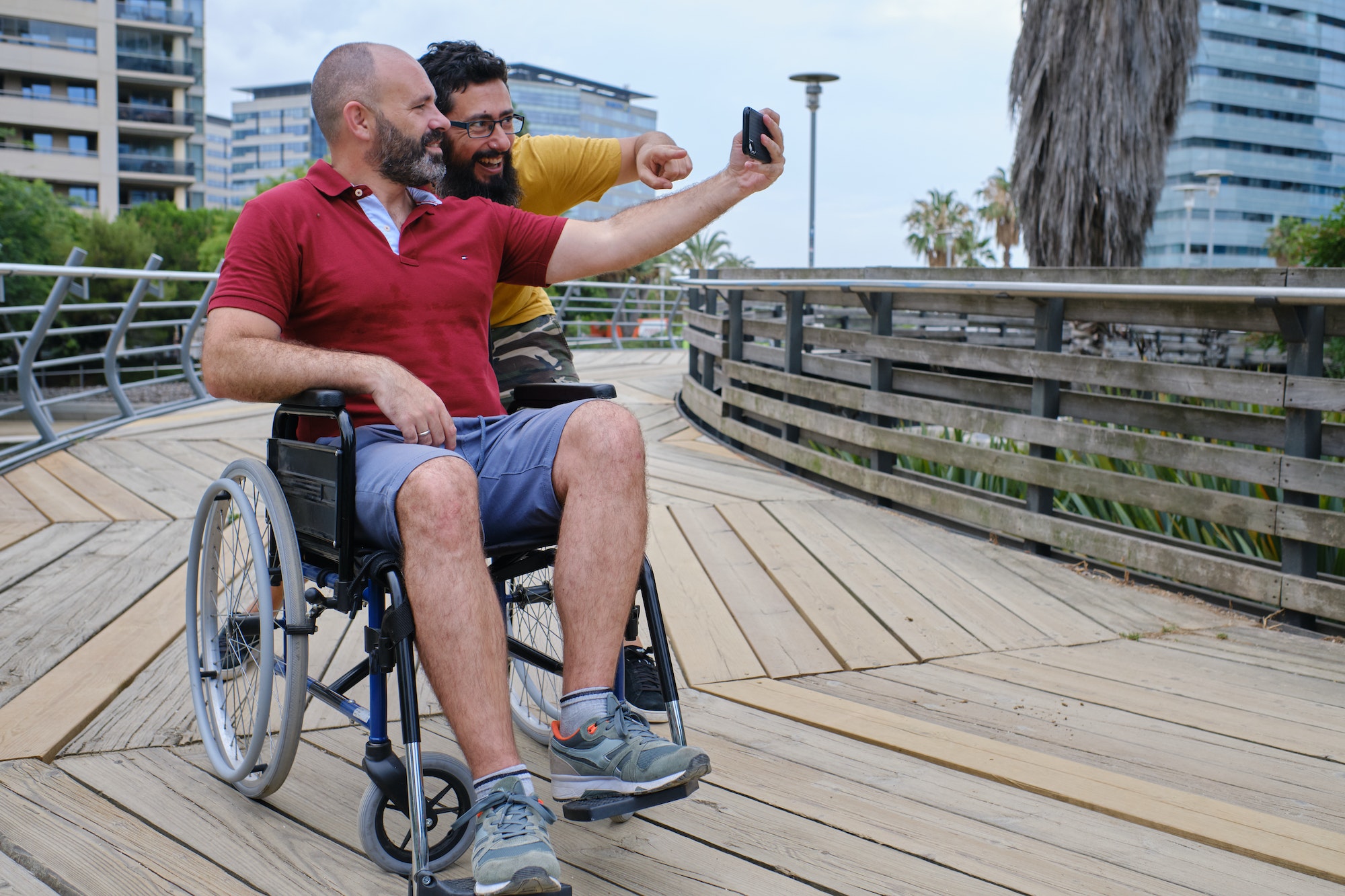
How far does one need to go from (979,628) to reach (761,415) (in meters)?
2.54

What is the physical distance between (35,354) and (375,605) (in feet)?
13.5

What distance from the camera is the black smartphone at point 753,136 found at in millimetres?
2000

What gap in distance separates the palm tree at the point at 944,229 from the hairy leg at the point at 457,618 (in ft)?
183

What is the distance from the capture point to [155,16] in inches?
2158

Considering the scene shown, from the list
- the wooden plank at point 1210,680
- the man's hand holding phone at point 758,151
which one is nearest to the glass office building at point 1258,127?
the wooden plank at point 1210,680

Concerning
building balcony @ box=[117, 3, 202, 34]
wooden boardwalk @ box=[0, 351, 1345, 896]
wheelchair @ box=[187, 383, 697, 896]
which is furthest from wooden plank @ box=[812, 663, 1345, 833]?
building balcony @ box=[117, 3, 202, 34]

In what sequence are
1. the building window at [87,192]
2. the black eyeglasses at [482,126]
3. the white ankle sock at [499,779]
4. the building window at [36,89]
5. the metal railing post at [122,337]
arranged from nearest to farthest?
the white ankle sock at [499,779] < the black eyeglasses at [482,126] < the metal railing post at [122,337] < the building window at [36,89] < the building window at [87,192]

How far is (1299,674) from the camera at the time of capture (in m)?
2.51

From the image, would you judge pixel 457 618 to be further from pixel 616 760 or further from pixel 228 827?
pixel 228 827

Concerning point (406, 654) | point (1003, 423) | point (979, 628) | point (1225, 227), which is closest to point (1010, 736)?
point (979, 628)

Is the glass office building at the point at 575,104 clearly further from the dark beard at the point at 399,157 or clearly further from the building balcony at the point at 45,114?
the dark beard at the point at 399,157

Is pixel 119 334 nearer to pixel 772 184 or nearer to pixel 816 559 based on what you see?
pixel 816 559

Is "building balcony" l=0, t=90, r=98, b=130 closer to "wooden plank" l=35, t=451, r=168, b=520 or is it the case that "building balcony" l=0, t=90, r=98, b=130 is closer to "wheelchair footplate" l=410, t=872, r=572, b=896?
"wooden plank" l=35, t=451, r=168, b=520

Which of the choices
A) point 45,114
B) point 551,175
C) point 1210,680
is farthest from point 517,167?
point 45,114
